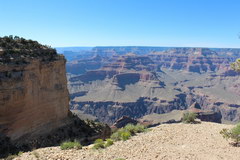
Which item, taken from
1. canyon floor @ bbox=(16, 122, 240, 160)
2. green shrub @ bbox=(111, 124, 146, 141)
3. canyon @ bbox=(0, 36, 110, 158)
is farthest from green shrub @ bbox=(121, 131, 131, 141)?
canyon @ bbox=(0, 36, 110, 158)

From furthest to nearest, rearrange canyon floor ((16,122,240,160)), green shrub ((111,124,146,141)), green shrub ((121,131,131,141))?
green shrub ((111,124,146,141))
green shrub ((121,131,131,141))
canyon floor ((16,122,240,160))

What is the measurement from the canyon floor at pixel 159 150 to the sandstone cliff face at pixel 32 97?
7254mm

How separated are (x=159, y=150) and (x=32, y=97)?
13126mm

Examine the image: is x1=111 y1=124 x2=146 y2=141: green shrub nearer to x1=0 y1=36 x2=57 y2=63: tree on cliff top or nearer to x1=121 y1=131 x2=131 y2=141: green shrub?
x1=121 y1=131 x2=131 y2=141: green shrub

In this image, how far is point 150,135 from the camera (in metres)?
15.3

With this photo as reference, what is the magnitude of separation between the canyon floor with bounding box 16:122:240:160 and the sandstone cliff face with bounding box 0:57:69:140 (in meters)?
7.25

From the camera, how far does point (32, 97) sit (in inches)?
829

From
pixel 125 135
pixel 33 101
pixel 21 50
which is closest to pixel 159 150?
pixel 125 135

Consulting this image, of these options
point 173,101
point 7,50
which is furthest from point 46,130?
point 173,101

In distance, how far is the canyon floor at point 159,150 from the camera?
11.2 metres

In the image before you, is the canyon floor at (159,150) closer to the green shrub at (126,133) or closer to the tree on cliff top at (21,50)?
the green shrub at (126,133)

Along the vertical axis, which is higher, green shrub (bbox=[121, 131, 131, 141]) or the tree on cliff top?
the tree on cliff top

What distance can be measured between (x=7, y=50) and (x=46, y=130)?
7721 mm

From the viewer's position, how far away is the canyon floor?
11.2 metres
